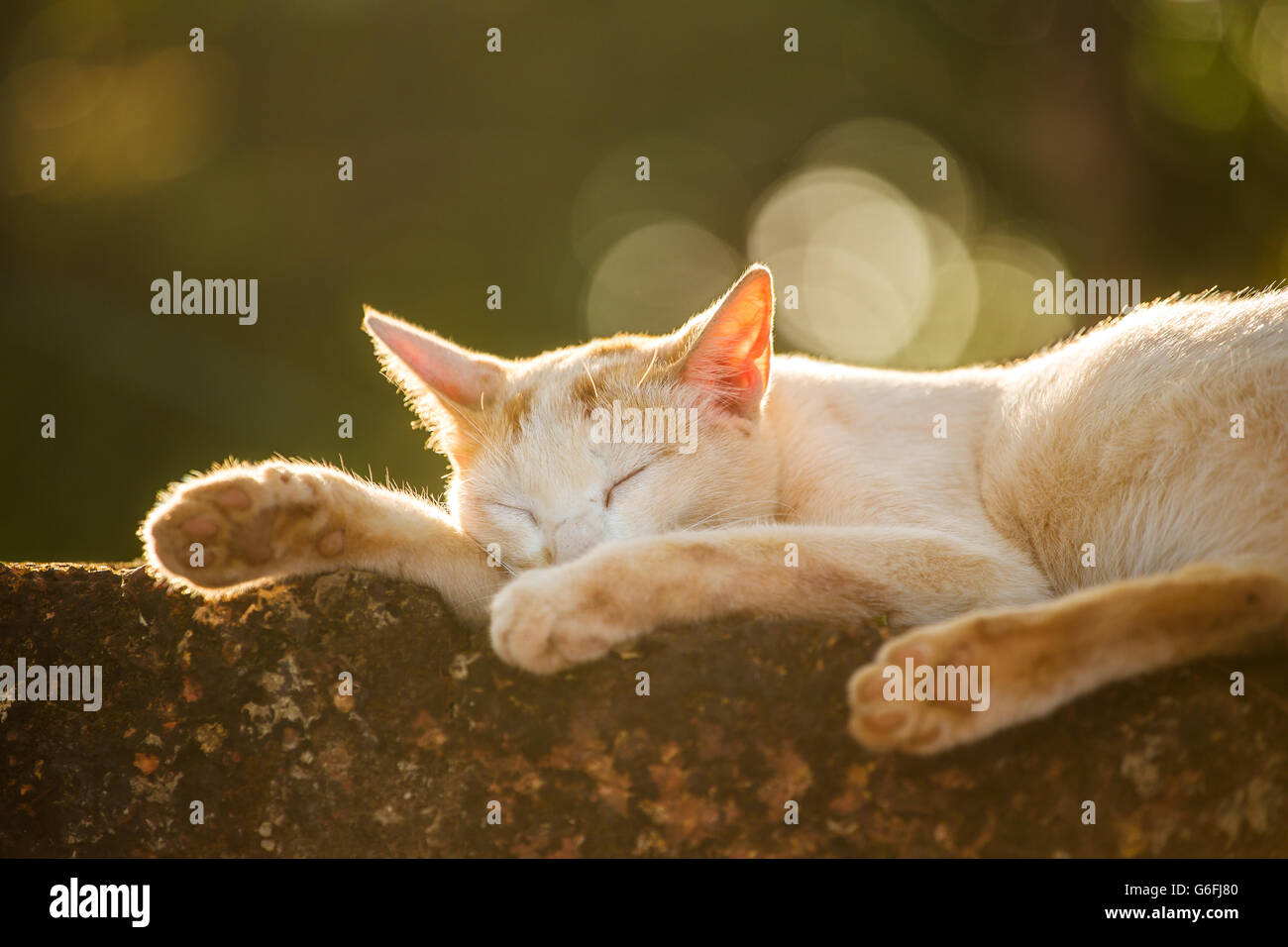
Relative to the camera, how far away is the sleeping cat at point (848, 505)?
1474 mm

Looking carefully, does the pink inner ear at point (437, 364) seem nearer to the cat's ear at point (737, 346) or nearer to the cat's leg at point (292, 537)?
the cat's leg at point (292, 537)

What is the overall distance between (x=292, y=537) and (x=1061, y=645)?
4.25 feet

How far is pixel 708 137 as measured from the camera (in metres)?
5.03

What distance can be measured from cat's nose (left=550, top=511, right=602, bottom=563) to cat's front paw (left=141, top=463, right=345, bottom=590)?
0.43 metres

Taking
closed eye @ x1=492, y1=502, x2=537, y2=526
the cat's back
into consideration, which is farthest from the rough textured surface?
closed eye @ x1=492, y1=502, x2=537, y2=526

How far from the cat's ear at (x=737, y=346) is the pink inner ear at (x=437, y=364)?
0.49 m

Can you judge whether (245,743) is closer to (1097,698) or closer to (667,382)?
(667,382)

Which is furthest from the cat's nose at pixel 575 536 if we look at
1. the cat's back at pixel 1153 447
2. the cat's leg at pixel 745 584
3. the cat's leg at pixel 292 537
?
the cat's back at pixel 1153 447

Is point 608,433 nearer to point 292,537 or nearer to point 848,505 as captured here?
point 848,505

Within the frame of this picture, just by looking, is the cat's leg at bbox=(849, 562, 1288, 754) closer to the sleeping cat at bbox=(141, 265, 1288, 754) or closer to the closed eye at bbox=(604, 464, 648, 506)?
the sleeping cat at bbox=(141, 265, 1288, 754)

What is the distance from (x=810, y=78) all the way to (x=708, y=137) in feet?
1.93

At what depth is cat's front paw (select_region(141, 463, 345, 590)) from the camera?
1697 millimetres

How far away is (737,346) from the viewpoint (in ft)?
7.11

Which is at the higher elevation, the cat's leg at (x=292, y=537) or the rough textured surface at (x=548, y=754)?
the cat's leg at (x=292, y=537)
